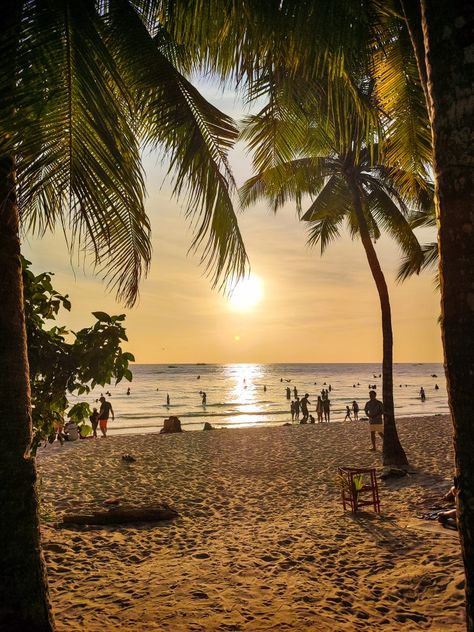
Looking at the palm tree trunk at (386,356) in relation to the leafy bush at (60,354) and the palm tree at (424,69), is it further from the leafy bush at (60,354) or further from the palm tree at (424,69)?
the leafy bush at (60,354)

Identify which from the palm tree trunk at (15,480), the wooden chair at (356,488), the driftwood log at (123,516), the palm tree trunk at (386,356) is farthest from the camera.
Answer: the palm tree trunk at (386,356)

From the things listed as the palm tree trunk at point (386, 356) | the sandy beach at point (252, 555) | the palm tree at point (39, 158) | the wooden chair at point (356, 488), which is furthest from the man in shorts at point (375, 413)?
the palm tree at point (39, 158)

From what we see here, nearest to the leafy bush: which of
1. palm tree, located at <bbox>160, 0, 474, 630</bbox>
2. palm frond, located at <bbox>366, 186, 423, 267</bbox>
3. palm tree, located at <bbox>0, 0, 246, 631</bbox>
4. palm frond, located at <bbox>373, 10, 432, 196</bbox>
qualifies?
palm tree, located at <bbox>0, 0, 246, 631</bbox>

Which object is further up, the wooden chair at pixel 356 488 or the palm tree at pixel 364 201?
the palm tree at pixel 364 201

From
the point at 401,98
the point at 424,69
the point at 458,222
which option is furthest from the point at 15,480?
the point at 401,98

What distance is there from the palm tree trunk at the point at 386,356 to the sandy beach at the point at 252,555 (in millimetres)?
773

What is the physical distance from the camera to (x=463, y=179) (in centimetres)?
223

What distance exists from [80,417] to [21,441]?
5.83 ft

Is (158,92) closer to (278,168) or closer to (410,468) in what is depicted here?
(278,168)

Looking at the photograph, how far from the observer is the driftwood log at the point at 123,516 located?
808 centimetres

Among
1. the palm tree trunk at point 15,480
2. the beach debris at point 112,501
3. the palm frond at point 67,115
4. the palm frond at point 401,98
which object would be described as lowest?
the beach debris at point 112,501

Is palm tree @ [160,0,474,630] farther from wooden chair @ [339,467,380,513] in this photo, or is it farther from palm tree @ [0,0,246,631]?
wooden chair @ [339,467,380,513]

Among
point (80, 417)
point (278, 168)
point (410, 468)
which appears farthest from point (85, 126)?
point (410, 468)

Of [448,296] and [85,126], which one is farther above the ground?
[85,126]
